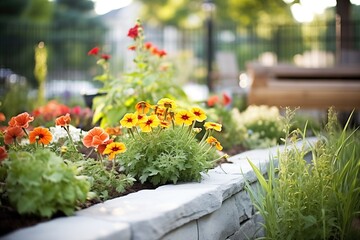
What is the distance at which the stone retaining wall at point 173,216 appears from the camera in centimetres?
200

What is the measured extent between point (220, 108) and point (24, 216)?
3.25m

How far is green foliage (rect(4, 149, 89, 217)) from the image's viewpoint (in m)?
2.13

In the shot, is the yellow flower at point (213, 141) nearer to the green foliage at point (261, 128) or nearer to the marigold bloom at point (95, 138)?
the marigold bloom at point (95, 138)

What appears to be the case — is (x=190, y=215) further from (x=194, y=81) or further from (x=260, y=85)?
(x=194, y=81)

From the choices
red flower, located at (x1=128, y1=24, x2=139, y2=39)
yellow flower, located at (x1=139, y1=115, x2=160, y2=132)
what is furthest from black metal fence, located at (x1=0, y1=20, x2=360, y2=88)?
yellow flower, located at (x1=139, y1=115, x2=160, y2=132)

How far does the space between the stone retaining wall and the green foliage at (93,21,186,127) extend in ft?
3.80

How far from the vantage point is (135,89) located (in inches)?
174

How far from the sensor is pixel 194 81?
1916 cm

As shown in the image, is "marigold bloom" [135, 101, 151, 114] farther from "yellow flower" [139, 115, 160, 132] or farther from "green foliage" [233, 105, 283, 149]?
"green foliage" [233, 105, 283, 149]

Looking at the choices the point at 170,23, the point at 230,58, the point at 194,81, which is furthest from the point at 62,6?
the point at 230,58

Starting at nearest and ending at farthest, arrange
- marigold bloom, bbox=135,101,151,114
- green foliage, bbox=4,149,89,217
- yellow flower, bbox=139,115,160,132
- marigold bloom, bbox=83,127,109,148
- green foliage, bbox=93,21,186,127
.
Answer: green foliage, bbox=4,149,89,217
marigold bloom, bbox=83,127,109,148
yellow flower, bbox=139,115,160,132
marigold bloom, bbox=135,101,151,114
green foliage, bbox=93,21,186,127

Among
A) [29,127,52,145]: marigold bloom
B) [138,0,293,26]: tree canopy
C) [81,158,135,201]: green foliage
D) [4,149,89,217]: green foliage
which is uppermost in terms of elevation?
[138,0,293,26]: tree canopy

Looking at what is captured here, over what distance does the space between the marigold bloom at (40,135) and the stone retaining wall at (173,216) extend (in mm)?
520

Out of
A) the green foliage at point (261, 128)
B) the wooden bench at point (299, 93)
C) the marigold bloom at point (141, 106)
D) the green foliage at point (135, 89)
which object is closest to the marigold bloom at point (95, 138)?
the marigold bloom at point (141, 106)
